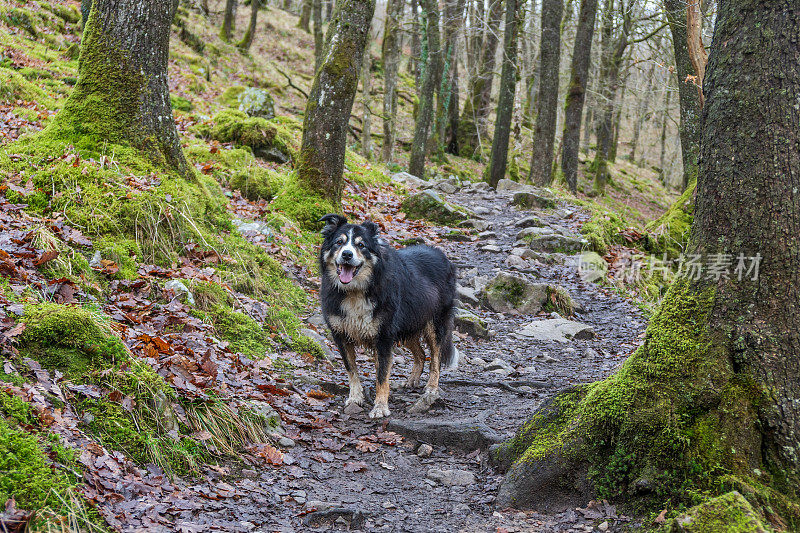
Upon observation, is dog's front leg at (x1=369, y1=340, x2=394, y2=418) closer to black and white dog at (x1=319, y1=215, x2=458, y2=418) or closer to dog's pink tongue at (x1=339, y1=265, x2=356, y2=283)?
black and white dog at (x1=319, y1=215, x2=458, y2=418)

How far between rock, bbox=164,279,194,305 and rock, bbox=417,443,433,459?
285 cm

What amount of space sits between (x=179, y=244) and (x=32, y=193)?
1628mm

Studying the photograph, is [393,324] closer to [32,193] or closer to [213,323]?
[213,323]

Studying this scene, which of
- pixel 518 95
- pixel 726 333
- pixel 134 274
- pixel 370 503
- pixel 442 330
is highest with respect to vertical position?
pixel 518 95

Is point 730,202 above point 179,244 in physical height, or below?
above

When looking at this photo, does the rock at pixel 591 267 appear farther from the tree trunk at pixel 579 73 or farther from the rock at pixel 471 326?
the tree trunk at pixel 579 73

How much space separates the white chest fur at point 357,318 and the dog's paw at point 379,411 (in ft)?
2.40

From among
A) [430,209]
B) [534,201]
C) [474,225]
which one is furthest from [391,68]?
[474,225]

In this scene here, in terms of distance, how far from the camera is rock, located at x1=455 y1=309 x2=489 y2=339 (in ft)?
31.0

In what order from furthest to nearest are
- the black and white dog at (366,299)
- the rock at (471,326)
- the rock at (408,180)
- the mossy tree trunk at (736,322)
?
the rock at (408,180) < the rock at (471,326) < the black and white dog at (366,299) < the mossy tree trunk at (736,322)

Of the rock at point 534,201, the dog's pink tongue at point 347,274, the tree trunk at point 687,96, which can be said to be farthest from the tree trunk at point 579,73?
the dog's pink tongue at point 347,274

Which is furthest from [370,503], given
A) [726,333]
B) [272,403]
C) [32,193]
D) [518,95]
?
[518,95]

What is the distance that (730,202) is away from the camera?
385 cm

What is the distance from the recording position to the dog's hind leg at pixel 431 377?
6.63 metres
